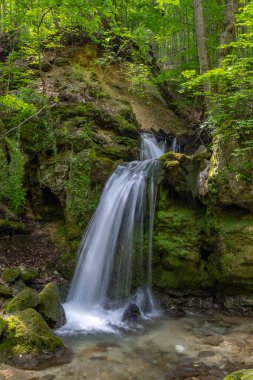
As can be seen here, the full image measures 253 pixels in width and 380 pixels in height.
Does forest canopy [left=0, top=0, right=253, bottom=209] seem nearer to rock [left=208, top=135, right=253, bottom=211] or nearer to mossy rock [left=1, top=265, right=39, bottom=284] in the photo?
rock [left=208, top=135, right=253, bottom=211]

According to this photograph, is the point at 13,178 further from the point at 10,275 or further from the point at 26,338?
the point at 26,338

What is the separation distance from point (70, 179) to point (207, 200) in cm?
356

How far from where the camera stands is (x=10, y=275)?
7035 mm

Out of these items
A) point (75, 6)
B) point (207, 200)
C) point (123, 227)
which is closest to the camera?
point (75, 6)

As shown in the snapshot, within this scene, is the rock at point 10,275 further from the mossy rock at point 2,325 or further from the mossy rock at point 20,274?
the mossy rock at point 2,325

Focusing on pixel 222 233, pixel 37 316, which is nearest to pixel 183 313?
pixel 222 233

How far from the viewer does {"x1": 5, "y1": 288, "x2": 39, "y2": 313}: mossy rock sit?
18.7ft

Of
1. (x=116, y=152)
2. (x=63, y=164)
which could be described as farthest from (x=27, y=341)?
(x=116, y=152)

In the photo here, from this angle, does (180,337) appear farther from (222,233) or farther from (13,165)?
(13,165)

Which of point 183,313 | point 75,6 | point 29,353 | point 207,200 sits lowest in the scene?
point 183,313

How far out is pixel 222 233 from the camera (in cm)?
707

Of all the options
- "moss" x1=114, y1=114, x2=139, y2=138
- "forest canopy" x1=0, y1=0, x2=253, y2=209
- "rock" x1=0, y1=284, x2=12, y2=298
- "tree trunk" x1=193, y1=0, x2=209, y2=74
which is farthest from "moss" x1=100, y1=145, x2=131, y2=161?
Result: "rock" x1=0, y1=284, x2=12, y2=298

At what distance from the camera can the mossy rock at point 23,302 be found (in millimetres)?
5695

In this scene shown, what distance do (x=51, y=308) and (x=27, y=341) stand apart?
4.02ft
